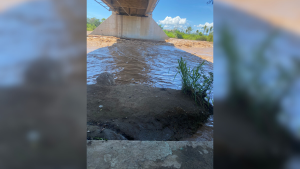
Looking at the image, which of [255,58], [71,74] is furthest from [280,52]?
[71,74]

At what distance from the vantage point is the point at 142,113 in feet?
12.8

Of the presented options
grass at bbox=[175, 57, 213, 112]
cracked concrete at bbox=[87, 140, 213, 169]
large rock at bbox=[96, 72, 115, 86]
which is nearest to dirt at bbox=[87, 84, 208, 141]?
grass at bbox=[175, 57, 213, 112]

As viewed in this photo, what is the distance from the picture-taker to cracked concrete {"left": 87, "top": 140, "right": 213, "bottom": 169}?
174 centimetres

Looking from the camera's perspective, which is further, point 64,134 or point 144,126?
point 144,126

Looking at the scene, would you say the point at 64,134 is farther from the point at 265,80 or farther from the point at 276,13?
the point at 276,13

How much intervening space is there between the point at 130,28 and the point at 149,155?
23.3 metres

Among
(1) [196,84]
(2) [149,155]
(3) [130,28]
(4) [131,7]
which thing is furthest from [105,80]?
(3) [130,28]

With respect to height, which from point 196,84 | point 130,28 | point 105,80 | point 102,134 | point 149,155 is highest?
point 130,28

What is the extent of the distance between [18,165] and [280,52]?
47.4 inches

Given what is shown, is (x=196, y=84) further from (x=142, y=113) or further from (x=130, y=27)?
(x=130, y=27)

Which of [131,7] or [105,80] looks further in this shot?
[131,7]

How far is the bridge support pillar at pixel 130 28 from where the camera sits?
23266 millimetres

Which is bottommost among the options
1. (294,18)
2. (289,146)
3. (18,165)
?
(18,165)

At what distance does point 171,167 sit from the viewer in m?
1.73
